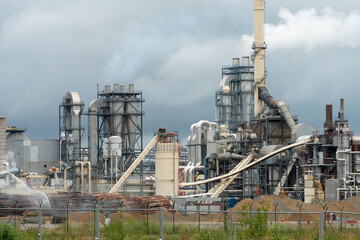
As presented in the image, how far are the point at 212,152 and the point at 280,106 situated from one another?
416 inches

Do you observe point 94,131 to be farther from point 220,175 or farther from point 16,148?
point 220,175

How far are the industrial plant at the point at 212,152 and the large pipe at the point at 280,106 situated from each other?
125 millimetres

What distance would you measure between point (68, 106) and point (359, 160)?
176 ft

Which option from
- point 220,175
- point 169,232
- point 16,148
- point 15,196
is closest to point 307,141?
point 220,175

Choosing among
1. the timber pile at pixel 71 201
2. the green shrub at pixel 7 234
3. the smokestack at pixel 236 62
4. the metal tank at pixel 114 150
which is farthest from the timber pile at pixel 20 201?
the smokestack at pixel 236 62

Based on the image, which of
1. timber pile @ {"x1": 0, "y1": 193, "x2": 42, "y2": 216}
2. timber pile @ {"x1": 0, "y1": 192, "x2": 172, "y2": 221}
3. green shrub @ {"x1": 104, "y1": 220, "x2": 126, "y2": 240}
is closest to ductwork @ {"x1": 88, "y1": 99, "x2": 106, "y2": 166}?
timber pile @ {"x1": 0, "y1": 192, "x2": 172, "y2": 221}

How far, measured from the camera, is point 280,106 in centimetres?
9194

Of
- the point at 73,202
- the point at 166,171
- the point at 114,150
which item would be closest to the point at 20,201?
the point at 73,202

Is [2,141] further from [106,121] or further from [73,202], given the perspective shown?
[73,202]

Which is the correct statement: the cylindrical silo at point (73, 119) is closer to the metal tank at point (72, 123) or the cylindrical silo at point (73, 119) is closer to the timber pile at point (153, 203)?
the metal tank at point (72, 123)

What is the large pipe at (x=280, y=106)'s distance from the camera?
90.3 metres

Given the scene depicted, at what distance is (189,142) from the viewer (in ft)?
356

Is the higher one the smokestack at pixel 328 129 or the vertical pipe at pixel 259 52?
the vertical pipe at pixel 259 52

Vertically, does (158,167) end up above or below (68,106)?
below
